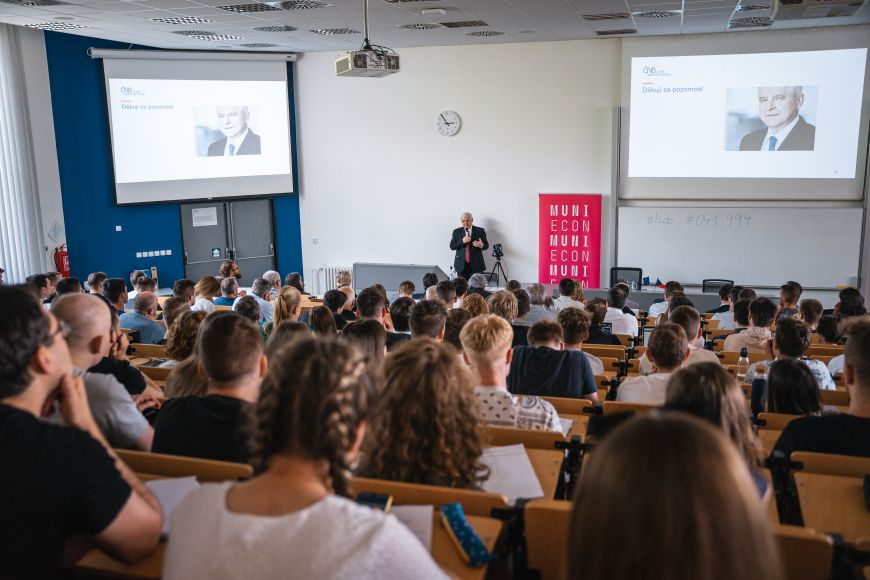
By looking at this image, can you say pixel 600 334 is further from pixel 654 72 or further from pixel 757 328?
pixel 654 72

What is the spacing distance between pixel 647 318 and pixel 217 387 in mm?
6185

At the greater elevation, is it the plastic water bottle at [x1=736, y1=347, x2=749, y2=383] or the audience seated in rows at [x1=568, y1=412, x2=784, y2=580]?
the audience seated in rows at [x1=568, y1=412, x2=784, y2=580]

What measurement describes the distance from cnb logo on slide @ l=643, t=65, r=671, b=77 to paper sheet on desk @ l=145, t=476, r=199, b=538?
9.37 metres

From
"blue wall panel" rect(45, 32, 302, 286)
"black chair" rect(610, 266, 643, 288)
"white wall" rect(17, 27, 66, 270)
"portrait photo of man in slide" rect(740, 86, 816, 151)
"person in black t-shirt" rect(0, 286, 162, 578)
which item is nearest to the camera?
"person in black t-shirt" rect(0, 286, 162, 578)

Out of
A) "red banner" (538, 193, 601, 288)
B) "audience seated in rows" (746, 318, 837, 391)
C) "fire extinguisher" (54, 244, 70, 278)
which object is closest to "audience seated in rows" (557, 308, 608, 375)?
"audience seated in rows" (746, 318, 837, 391)

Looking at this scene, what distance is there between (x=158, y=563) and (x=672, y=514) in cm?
134

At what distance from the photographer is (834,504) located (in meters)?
2.28

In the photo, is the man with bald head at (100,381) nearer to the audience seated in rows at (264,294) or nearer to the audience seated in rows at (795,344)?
the audience seated in rows at (795,344)

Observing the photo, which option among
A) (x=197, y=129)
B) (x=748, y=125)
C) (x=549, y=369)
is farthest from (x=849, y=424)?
(x=197, y=129)

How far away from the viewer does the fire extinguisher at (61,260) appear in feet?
32.4

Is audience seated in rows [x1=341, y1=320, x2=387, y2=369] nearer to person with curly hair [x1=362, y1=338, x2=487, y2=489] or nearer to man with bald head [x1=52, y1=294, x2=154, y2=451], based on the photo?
man with bald head [x1=52, y1=294, x2=154, y2=451]

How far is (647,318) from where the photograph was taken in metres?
8.02

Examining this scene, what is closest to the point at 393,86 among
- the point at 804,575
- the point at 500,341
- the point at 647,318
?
the point at 647,318

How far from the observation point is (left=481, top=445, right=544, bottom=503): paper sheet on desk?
247cm
